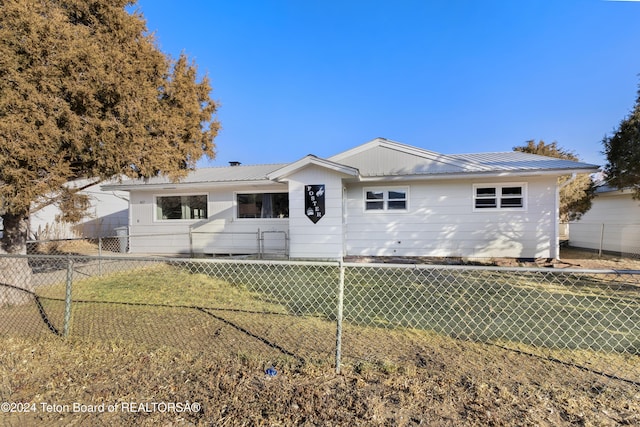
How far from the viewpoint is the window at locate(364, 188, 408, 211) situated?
11148mm

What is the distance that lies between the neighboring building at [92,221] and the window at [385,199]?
41.6 feet

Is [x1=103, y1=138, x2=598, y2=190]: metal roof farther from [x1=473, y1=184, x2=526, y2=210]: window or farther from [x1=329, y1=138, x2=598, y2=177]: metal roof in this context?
[x1=473, y1=184, x2=526, y2=210]: window

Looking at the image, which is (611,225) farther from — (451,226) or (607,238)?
(451,226)

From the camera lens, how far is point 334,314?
5020mm

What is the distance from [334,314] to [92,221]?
1937 centimetres

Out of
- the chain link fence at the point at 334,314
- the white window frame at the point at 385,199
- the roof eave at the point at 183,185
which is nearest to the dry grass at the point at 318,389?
the chain link fence at the point at 334,314

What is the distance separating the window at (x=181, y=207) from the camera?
13555 mm

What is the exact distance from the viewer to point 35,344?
12.5 ft

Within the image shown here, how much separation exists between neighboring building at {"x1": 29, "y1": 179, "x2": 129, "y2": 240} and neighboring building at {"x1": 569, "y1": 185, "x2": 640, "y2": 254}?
22.5m

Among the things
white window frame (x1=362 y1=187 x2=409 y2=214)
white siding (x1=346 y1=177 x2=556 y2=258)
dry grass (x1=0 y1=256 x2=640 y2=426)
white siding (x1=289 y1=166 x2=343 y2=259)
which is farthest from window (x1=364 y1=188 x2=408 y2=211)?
dry grass (x1=0 y1=256 x2=640 y2=426)

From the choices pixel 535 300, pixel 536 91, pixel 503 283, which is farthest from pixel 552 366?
pixel 536 91

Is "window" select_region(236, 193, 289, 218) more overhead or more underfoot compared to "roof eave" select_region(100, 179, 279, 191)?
more underfoot

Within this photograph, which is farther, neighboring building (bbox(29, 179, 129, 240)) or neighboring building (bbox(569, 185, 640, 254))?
neighboring building (bbox(29, 179, 129, 240))

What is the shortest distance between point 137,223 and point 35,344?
11.3 m
